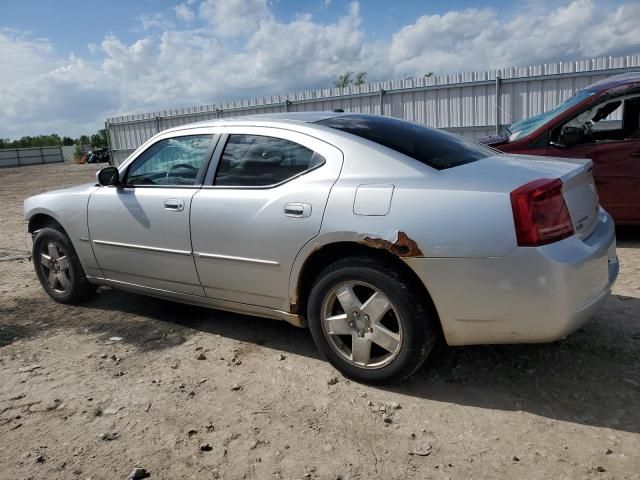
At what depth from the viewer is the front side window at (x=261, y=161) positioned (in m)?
3.31

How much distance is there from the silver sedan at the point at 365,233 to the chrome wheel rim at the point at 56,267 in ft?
2.72

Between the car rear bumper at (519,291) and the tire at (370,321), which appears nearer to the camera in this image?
the car rear bumper at (519,291)

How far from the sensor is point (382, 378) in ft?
9.89

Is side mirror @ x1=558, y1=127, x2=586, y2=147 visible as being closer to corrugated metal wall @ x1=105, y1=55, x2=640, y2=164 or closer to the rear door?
the rear door

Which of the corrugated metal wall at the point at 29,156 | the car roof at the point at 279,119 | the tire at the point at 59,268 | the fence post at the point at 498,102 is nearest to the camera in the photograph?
the car roof at the point at 279,119

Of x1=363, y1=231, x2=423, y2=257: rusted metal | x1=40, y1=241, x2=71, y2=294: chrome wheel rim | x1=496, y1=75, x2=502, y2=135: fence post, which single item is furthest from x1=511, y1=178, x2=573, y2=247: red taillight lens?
x1=496, y1=75, x2=502, y2=135: fence post

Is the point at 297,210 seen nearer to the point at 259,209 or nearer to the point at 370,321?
the point at 259,209

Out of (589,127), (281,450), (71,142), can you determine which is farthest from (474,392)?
(71,142)

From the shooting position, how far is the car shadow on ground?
9.16 ft

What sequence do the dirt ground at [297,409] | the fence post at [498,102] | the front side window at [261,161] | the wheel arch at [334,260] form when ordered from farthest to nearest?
the fence post at [498,102] < the front side window at [261,161] < the wheel arch at [334,260] < the dirt ground at [297,409]

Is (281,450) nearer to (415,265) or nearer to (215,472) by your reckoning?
(215,472)

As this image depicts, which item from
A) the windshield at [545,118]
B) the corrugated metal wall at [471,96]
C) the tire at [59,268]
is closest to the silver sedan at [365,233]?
the tire at [59,268]

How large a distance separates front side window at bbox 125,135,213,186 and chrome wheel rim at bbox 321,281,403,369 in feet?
4.58

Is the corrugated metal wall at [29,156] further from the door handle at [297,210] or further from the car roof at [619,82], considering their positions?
the door handle at [297,210]
